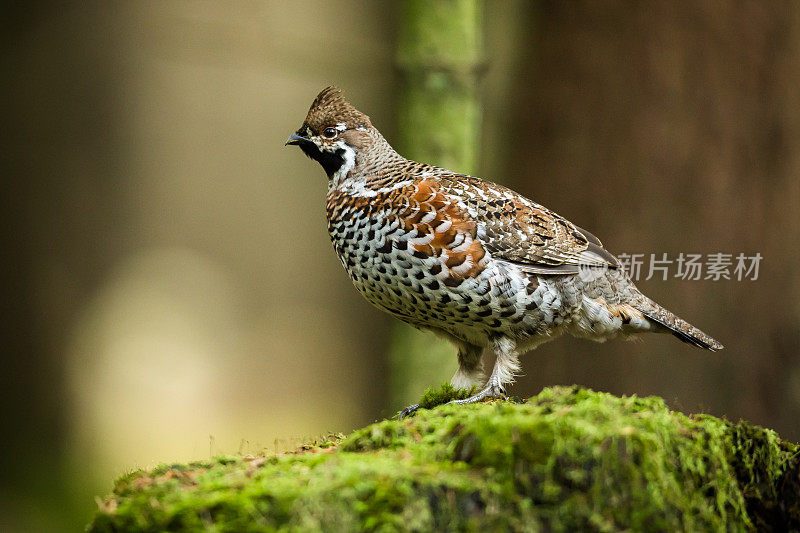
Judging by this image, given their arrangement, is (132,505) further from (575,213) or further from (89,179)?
(575,213)

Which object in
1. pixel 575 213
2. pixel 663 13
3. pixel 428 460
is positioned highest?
pixel 663 13

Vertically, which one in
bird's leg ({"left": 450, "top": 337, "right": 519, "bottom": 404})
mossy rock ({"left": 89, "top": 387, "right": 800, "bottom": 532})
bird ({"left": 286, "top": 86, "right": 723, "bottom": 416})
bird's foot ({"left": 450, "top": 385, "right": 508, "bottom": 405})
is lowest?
bird's foot ({"left": 450, "top": 385, "right": 508, "bottom": 405})

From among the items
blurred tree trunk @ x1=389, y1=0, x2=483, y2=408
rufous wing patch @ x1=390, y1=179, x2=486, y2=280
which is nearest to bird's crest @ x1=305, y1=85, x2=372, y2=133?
rufous wing patch @ x1=390, y1=179, x2=486, y2=280

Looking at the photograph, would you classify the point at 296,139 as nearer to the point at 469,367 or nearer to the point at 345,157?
the point at 345,157

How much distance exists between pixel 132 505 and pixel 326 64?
4.40 m

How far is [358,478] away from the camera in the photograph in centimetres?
223

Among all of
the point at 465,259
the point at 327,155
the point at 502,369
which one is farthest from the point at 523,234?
the point at 327,155

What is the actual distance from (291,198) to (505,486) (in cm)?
426

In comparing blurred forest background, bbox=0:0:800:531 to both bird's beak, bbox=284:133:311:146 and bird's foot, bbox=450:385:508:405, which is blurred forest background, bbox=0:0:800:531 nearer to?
bird's beak, bbox=284:133:311:146

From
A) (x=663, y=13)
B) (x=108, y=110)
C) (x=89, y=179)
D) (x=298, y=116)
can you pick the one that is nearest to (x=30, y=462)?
(x=89, y=179)

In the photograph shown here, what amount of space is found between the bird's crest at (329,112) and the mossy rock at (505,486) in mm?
2407

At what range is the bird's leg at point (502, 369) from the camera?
4.15m

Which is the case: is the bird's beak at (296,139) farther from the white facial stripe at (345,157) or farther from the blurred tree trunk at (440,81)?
the blurred tree trunk at (440,81)

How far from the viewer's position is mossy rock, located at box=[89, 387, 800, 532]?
2182 mm
